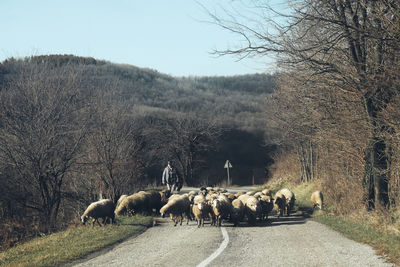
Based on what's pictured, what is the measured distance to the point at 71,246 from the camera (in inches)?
433

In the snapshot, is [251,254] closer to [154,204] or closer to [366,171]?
[366,171]

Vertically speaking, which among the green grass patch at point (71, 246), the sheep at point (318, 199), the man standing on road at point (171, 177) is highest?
the man standing on road at point (171, 177)

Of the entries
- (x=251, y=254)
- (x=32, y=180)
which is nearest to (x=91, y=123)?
(x=32, y=180)

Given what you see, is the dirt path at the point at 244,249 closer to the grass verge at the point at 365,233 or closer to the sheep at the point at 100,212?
the grass verge at the point at 365,233

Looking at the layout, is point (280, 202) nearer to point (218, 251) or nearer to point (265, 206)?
point (265, 206)

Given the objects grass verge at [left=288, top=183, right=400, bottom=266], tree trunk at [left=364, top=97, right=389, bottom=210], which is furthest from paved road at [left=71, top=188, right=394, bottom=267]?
tree trunk at [left=364, top=97, right=389, bottom=210]

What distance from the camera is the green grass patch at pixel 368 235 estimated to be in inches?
337

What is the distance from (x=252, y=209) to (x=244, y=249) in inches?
226

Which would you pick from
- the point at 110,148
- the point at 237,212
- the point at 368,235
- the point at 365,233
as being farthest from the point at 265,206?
the point at 110,148

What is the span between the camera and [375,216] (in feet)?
40.8

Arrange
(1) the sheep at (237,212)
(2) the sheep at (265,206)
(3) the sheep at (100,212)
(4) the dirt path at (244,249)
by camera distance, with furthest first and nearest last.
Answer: (2) the sheep at (265,206), (3) the sheep at (100,212), (1) the sheep at (237,212), (4) the dirt path at (244,249)

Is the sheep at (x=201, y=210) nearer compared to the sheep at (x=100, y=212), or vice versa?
the sheep at (x=201, y=210)

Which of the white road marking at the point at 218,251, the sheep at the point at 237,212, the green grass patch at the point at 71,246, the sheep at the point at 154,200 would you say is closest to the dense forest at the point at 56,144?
the sheep at the point at 154,200

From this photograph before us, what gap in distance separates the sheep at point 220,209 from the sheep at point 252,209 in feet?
2.82
